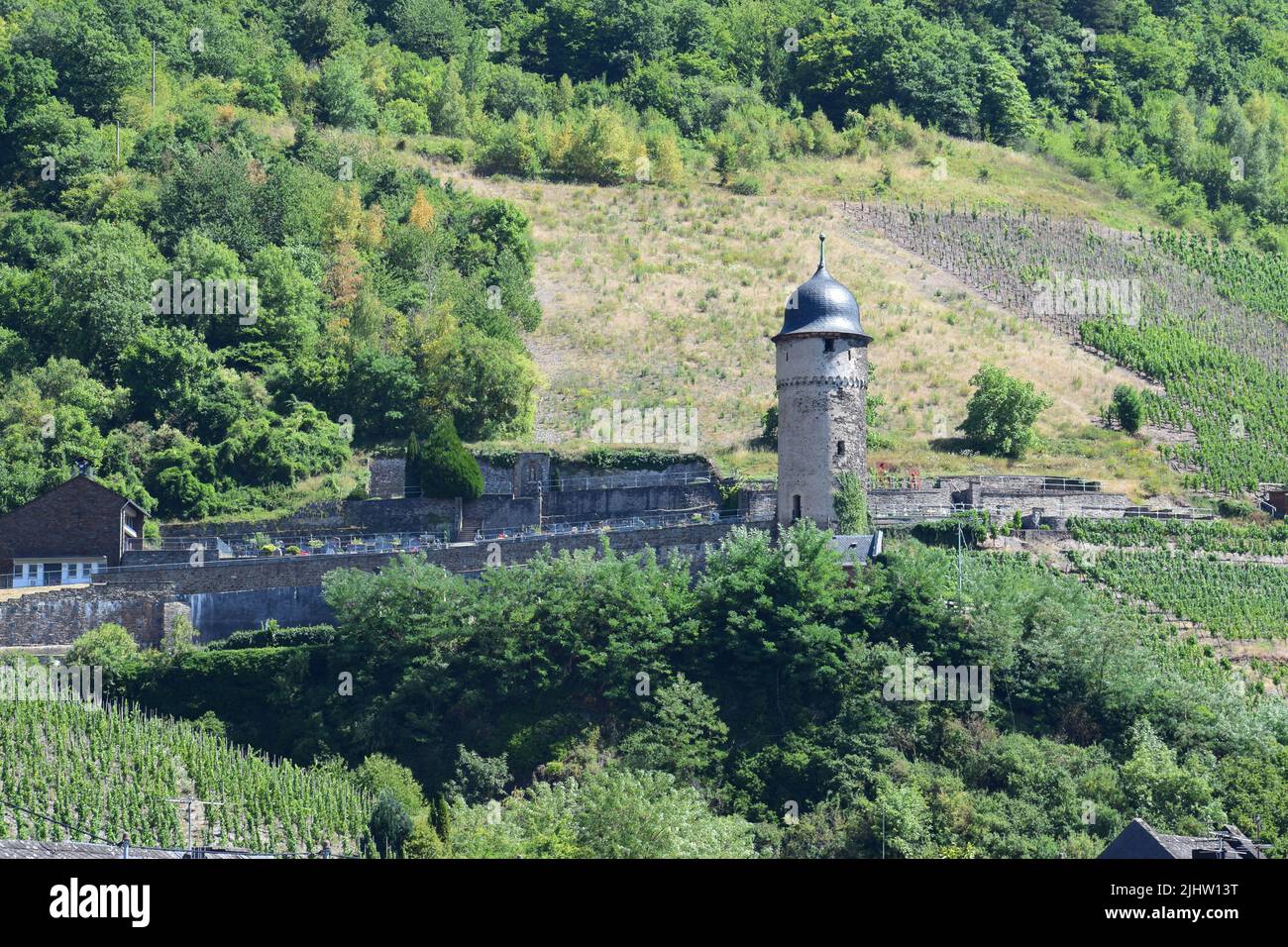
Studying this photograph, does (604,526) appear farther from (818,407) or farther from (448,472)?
(818,407)

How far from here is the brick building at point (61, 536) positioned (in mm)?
61156

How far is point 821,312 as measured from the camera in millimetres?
60125

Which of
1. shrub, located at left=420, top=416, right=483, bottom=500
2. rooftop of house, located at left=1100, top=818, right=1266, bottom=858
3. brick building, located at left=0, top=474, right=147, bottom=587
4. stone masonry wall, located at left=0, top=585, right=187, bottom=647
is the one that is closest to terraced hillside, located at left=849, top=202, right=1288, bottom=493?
shrub, located at left=420, top=416, right=483, bottom=500

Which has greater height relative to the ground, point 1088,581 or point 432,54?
point 432,54

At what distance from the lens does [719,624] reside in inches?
2221

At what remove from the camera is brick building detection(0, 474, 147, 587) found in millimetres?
61156

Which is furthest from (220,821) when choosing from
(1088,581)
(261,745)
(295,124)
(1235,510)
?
(295,124)

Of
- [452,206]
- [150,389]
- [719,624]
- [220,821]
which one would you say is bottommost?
[220,821]

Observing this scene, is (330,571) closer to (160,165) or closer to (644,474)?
(644,474)

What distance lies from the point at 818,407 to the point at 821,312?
2568 millimetres

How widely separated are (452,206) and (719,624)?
115ft

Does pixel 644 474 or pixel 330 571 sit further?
pixel 644 474

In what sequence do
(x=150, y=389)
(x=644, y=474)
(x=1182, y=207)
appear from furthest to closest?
(x=1182, y=207) < (x=150, y=389) < (x=644, y=474)

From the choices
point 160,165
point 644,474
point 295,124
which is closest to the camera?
point 644,474
